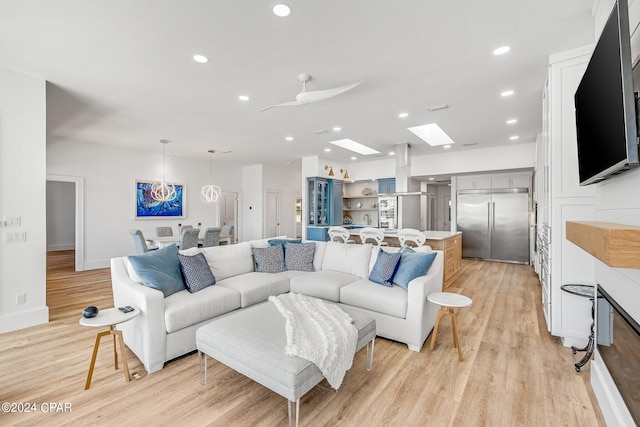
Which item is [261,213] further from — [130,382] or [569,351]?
[569,351]

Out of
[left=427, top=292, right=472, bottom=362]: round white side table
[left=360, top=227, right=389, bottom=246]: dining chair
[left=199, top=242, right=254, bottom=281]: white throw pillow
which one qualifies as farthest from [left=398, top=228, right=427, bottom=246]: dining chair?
[left=199, top=242, right=254, bottom=281]: white throw pillow

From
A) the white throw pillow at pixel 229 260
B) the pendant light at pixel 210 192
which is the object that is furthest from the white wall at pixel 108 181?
the white throw pillow at pixel 229 260

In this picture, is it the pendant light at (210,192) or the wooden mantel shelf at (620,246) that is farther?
the pendant light at (210,192)

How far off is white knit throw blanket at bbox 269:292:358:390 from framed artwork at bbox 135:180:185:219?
6.28 m

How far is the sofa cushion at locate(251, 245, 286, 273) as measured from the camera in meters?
3.83

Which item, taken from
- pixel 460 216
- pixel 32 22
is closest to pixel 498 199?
pixel 460 216

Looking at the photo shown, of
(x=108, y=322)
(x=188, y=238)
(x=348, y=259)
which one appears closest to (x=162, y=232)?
(x=188, y=238)

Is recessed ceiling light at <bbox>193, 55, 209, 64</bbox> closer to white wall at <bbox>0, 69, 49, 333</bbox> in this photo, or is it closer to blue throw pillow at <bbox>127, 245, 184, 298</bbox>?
blue throw pillow at <bbox>127, 245, 184, 298</bbox>

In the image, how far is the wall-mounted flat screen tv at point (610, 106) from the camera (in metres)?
1.20

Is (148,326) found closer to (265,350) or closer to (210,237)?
(265,350)

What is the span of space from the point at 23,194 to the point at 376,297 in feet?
13.3

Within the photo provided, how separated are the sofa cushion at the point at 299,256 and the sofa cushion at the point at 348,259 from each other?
0.66 feet

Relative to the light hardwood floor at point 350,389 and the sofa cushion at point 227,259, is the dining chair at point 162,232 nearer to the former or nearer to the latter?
the light hardwood floor at point 350,389

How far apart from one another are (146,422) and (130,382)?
561 millimetres
